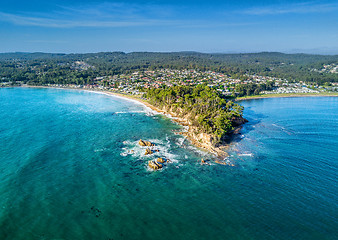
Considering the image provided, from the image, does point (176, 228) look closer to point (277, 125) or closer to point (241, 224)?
point (241, 224)

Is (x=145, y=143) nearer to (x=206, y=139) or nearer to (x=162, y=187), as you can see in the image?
(x=206, y=139)

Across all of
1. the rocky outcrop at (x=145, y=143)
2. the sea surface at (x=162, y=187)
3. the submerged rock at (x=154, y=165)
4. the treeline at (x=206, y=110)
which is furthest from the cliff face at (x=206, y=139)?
the submerged rock at (x=154, y=165)

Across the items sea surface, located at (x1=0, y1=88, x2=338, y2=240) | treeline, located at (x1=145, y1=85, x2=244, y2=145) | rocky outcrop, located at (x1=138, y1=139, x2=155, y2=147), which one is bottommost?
sea surface, located at (x1=0, y1=88, x2=338, y2=240)

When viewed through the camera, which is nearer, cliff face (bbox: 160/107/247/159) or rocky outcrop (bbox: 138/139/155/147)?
cliff face (bbox: 160/107/247/159)

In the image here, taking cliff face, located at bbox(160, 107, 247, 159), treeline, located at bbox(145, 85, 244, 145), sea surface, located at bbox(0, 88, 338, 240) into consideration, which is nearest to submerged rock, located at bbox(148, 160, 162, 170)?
sea surface, located at bbox(0, 88, 338, 240)

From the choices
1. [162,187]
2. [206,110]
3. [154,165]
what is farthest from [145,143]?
[206,110]

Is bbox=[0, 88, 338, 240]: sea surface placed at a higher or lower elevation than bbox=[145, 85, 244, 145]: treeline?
lower

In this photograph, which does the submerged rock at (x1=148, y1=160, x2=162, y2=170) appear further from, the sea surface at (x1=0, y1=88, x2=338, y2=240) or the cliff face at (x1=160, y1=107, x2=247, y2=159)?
the cliff face at (x1=160, y1=107, x2=247, y2=159)

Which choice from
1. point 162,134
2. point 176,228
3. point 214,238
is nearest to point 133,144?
point 162,134
